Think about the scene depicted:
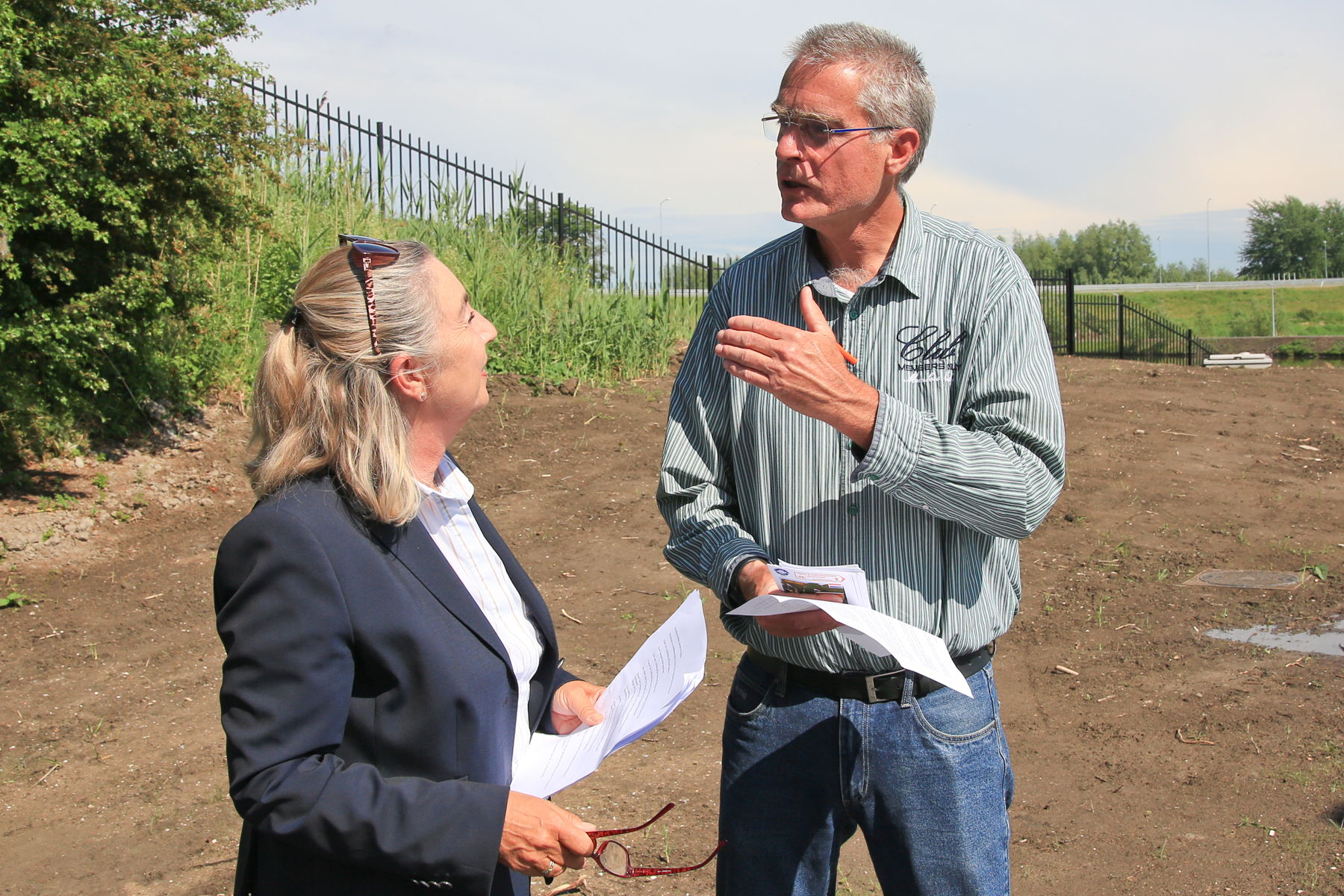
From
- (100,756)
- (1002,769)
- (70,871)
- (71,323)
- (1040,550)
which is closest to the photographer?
(1002,769)

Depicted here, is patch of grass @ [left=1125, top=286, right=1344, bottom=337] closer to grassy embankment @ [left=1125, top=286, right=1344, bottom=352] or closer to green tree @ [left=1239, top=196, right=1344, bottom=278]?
grassy embankment @ [left=1125, top=286, right=1344, bottom=352]

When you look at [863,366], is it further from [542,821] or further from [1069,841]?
[1069,841]

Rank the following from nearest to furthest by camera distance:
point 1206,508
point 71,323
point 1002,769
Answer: point 1002,769 < point 71,323 < point 1206,508

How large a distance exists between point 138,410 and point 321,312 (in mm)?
6953

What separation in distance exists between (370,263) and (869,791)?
1.49 m

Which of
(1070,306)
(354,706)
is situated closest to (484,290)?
(354,706)

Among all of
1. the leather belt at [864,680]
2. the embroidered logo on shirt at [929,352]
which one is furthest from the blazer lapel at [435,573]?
the embroidered logo on shirt at [929,352]

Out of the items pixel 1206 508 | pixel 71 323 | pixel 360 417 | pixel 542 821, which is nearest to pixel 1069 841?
pixel 542 821

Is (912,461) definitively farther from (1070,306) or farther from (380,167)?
(1070,306)

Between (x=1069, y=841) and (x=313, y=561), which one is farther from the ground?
(x=313, y=561)

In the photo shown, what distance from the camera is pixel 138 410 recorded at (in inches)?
315

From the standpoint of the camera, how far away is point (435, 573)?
1.90m

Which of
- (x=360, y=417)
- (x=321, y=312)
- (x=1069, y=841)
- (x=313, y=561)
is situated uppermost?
(x=321, y=312)

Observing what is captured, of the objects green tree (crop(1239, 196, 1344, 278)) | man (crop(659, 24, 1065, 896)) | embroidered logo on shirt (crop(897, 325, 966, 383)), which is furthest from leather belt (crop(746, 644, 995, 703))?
green tree (crop(1239, 196, 1344, 278))
